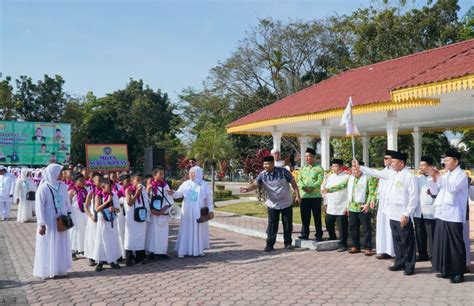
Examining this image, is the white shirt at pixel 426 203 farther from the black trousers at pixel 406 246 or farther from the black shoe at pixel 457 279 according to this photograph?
the black shoe at pixel 457 279

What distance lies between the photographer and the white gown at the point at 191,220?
876 centimetres

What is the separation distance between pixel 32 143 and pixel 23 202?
1349cm

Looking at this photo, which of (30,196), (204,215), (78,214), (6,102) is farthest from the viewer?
(6,102)

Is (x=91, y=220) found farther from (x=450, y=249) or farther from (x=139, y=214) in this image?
(x=450, y=249)

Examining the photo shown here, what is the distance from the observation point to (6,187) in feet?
51.4

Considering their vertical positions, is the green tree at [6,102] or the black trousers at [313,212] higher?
the green tree at [6,102]

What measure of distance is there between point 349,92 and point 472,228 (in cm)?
690

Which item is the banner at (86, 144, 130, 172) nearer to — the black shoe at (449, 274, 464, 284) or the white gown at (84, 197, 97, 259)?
the white gown at (84, 197, 97, 259)

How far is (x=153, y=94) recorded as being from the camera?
50.3 meters

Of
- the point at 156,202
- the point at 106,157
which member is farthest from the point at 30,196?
the point at 156,202

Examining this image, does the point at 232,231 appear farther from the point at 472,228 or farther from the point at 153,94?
the point at 153,94

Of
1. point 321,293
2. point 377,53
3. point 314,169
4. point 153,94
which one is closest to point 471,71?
point 314,169

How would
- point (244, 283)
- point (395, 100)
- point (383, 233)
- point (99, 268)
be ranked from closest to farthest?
point (244, 283) → point (99, 268) → point (383, 233) → point (395, 100)

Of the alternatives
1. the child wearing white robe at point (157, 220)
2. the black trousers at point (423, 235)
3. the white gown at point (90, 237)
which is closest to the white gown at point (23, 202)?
the white gown at point (90, 237)
